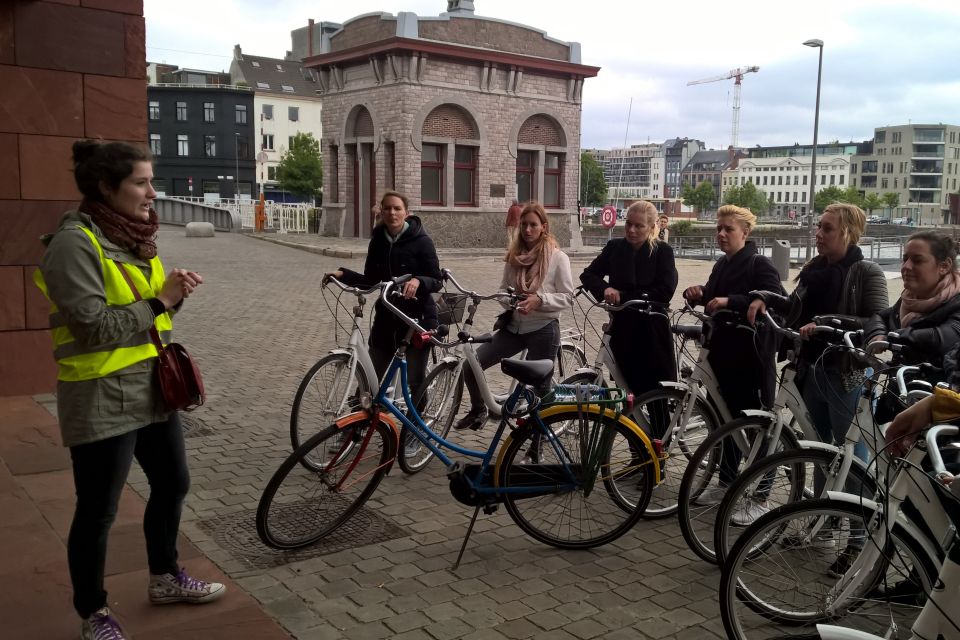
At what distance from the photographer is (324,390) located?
20.1 feet

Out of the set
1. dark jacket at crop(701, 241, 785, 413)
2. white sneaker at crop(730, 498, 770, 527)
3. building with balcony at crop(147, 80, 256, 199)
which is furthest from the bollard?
building with balcony at crop(147, 80, 256, 199)

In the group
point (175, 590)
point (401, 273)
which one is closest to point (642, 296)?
point (401, 273)

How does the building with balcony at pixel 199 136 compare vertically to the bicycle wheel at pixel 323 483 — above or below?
above

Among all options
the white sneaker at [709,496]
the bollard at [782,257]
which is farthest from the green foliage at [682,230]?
the white sneaker at [709,496]

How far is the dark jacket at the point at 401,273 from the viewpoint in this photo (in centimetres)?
630

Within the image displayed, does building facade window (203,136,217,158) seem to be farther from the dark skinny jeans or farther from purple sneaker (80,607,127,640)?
purple sneaker (80,607,127,640)

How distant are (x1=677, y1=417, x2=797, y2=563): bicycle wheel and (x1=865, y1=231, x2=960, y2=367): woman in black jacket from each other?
2.46ft

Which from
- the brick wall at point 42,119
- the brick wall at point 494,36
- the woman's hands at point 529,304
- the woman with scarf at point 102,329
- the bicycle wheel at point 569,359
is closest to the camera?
the woman with scarf at point 102,329

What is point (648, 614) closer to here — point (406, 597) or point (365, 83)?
point (406, 597)

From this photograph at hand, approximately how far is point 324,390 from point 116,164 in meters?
3.01

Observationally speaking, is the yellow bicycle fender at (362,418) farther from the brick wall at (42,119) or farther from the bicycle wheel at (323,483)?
the brick wall at (42,119)

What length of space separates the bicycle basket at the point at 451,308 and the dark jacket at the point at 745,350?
1798 millimetres

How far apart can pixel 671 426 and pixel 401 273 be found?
226 centimetres

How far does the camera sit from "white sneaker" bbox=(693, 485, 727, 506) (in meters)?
4.78
